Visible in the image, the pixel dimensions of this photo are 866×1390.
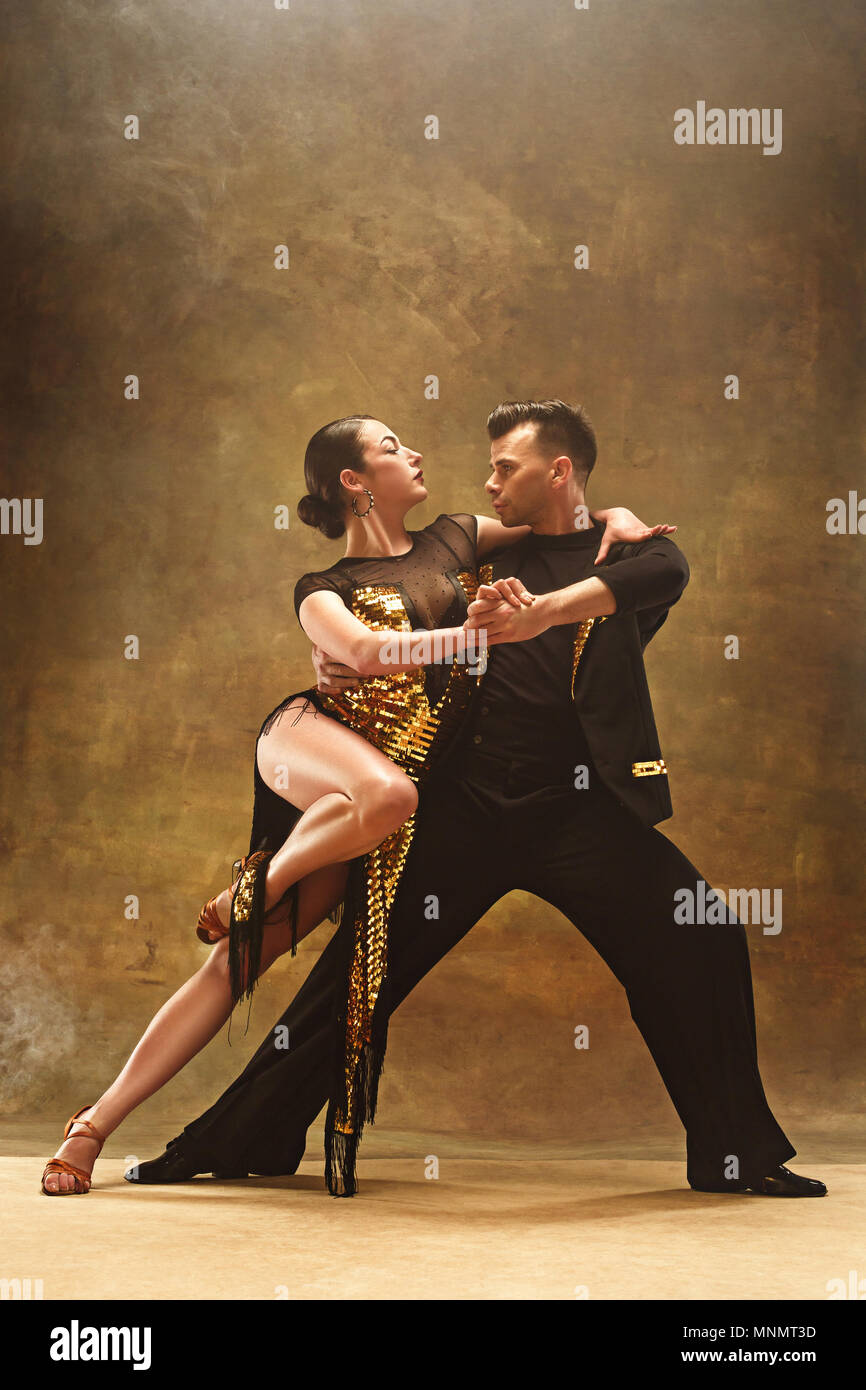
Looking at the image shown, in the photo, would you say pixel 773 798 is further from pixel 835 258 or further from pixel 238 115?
pixel 238 115

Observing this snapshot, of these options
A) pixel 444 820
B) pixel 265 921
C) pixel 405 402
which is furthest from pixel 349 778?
pixel 405 402

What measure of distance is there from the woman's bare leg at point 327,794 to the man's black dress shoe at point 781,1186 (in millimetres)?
1335

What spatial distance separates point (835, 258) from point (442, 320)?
1.55m

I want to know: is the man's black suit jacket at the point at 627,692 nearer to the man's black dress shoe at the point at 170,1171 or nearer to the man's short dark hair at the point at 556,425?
the man's short dark hair at the point at 556,425

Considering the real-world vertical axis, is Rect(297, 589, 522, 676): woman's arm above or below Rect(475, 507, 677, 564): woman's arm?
below

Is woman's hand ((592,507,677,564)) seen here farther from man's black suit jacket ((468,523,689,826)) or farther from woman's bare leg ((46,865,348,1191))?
woman's bare leg ((46,865,348,1191))

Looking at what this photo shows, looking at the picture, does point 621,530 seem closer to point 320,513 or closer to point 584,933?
point 320,513

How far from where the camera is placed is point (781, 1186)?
385 cm

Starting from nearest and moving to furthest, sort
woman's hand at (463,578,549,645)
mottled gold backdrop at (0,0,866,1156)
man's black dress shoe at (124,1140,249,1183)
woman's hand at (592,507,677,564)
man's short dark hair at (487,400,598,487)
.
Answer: woman's hand at (463,578,549,645) → man's black dress shoe at (124,1140,249,1183) → woman's hand at (592,507,677,564) → man's short dark hair at (487,400,598,487) → mottled gold backdrop at (0,0,866,1156)

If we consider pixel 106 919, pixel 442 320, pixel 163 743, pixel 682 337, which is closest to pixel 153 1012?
pixel 106 919

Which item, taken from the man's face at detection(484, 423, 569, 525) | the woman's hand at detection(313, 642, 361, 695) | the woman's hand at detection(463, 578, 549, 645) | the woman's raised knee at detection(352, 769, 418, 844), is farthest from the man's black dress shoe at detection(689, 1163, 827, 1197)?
the man's face at detection(484, 423, 569, 525)

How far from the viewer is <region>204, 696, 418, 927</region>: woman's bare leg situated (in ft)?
12.8

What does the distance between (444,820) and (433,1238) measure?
1.16 meters

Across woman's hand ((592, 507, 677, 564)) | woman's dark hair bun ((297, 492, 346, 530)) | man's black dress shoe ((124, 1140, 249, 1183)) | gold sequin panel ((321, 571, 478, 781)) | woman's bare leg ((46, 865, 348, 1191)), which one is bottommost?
man's black dress shoe ((124, 1140, 249, 1183))
